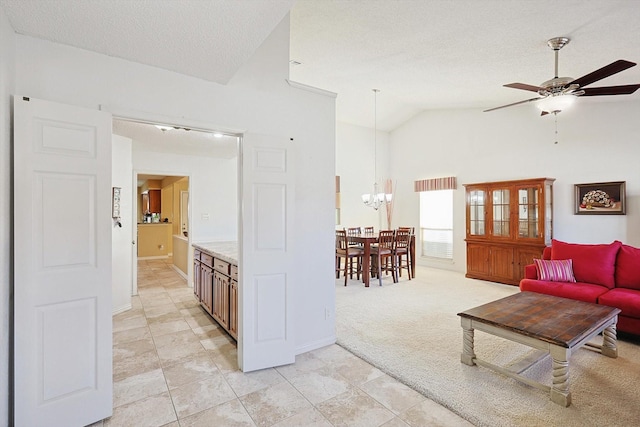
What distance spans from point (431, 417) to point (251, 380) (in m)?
1.38

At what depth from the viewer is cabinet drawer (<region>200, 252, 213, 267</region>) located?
3.88m

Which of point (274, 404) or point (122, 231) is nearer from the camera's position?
point (274, 404)

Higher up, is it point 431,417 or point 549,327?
point 549,327

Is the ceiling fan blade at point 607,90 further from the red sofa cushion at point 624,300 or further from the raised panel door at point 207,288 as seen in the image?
the raised panel door at point 207,288

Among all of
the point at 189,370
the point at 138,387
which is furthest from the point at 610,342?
the point at 138,387

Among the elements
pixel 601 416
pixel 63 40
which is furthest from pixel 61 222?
pixel 601 416

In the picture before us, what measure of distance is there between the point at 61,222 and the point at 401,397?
258 cm

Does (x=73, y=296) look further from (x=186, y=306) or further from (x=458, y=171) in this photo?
(x=458, y=171)

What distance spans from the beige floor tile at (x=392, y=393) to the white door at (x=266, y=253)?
31.0 inches

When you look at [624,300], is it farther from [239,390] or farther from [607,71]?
[239,390]

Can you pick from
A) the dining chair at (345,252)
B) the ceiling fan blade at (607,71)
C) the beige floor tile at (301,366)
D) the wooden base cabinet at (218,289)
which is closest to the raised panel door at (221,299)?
the wooden base cabinet at (218,289)

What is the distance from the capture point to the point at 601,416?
2.05 m

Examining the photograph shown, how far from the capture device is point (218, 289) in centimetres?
361

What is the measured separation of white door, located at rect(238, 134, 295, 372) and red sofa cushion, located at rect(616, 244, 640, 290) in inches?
151
